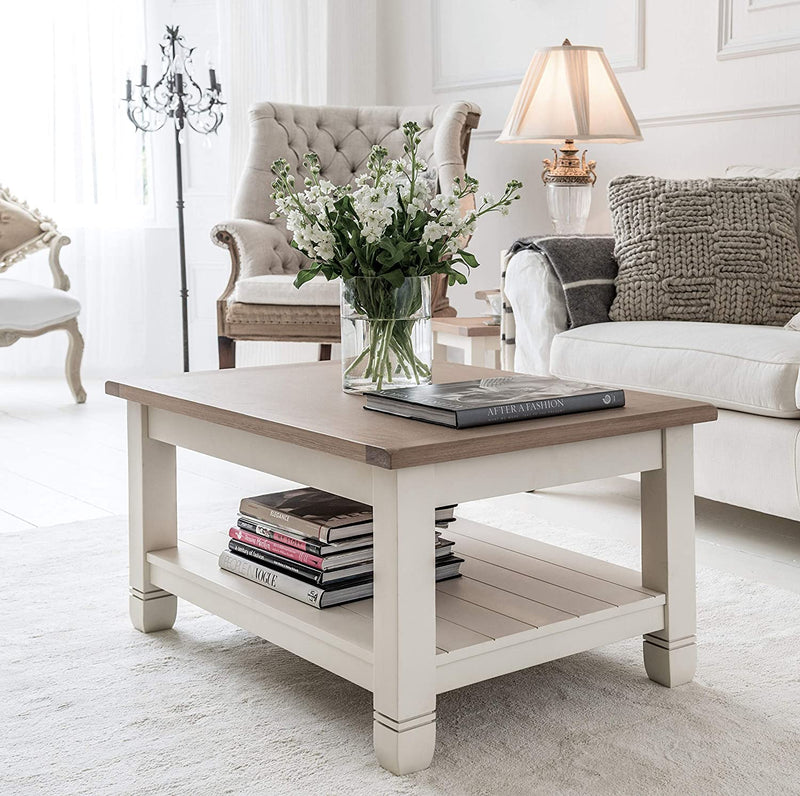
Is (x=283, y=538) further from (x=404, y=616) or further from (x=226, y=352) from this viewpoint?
(x=226, y=352)

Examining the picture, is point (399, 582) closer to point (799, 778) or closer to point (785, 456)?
point (799, 778)

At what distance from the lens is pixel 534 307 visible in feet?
9.33

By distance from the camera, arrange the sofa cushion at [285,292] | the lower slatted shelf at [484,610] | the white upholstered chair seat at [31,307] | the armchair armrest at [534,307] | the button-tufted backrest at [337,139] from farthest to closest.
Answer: the white upholstered chair seat at [31,307] < the button-tufted backrest at [337,139] < the sofa cushion at [285,292] < the armchair armrest at [534,307] < the lower slatted shelf at [484,610]

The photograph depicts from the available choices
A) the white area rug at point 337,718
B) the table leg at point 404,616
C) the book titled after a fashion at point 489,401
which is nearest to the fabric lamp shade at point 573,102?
the white area rug at point 337,718

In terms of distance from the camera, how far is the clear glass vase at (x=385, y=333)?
1628mm

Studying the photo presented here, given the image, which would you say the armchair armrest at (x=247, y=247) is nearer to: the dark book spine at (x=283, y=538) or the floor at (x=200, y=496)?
the floor at (x=200, y=496)

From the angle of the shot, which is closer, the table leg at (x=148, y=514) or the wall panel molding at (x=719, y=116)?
the table leg at (x=148, y=514)

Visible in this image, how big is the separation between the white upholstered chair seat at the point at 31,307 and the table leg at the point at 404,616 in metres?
3.06

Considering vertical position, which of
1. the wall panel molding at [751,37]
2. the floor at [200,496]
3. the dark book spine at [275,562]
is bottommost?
the floor at [200,496]

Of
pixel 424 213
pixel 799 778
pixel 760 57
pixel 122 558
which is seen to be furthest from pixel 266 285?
pixel 799 778

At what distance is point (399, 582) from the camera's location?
1306 millimetres

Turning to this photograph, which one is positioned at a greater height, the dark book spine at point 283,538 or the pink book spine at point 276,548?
the dark book spine at point 283,538

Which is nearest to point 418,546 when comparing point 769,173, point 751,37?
point 769,173

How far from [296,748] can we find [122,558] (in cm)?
99
